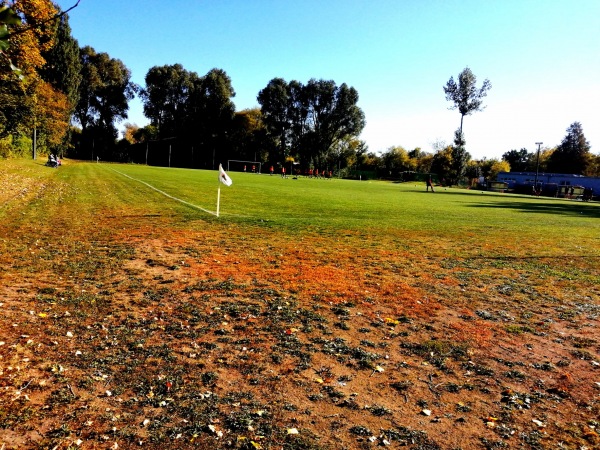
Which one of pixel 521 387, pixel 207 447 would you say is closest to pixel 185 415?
pixel 207 447

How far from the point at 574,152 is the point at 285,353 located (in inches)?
4622

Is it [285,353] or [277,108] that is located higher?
[277,108]

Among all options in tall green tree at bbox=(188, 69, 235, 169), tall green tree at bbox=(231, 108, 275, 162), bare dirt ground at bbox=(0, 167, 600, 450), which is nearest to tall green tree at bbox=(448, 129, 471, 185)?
tall green tree at bbox=(231, 108, 275, 162)

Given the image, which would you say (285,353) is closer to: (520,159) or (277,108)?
(277,108)

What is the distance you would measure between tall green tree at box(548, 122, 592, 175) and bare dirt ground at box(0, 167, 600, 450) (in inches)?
4321

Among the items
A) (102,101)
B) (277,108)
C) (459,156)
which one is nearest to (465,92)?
(459,156)

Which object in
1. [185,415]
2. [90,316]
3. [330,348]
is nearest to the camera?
[185,415]

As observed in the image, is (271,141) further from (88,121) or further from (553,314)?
(553,314)

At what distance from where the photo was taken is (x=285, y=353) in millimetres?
4609

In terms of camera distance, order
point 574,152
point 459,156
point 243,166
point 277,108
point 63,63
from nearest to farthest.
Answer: point 63,63 < point 459,156 < point 243,166 < point 277,108 < point 574,152

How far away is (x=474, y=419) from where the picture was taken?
360 centimetres

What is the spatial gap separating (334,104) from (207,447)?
325 ft

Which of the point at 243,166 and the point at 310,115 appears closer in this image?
the point at 243,166

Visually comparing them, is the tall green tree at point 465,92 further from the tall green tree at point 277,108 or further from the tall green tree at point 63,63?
the tall green tree at point 63,63
